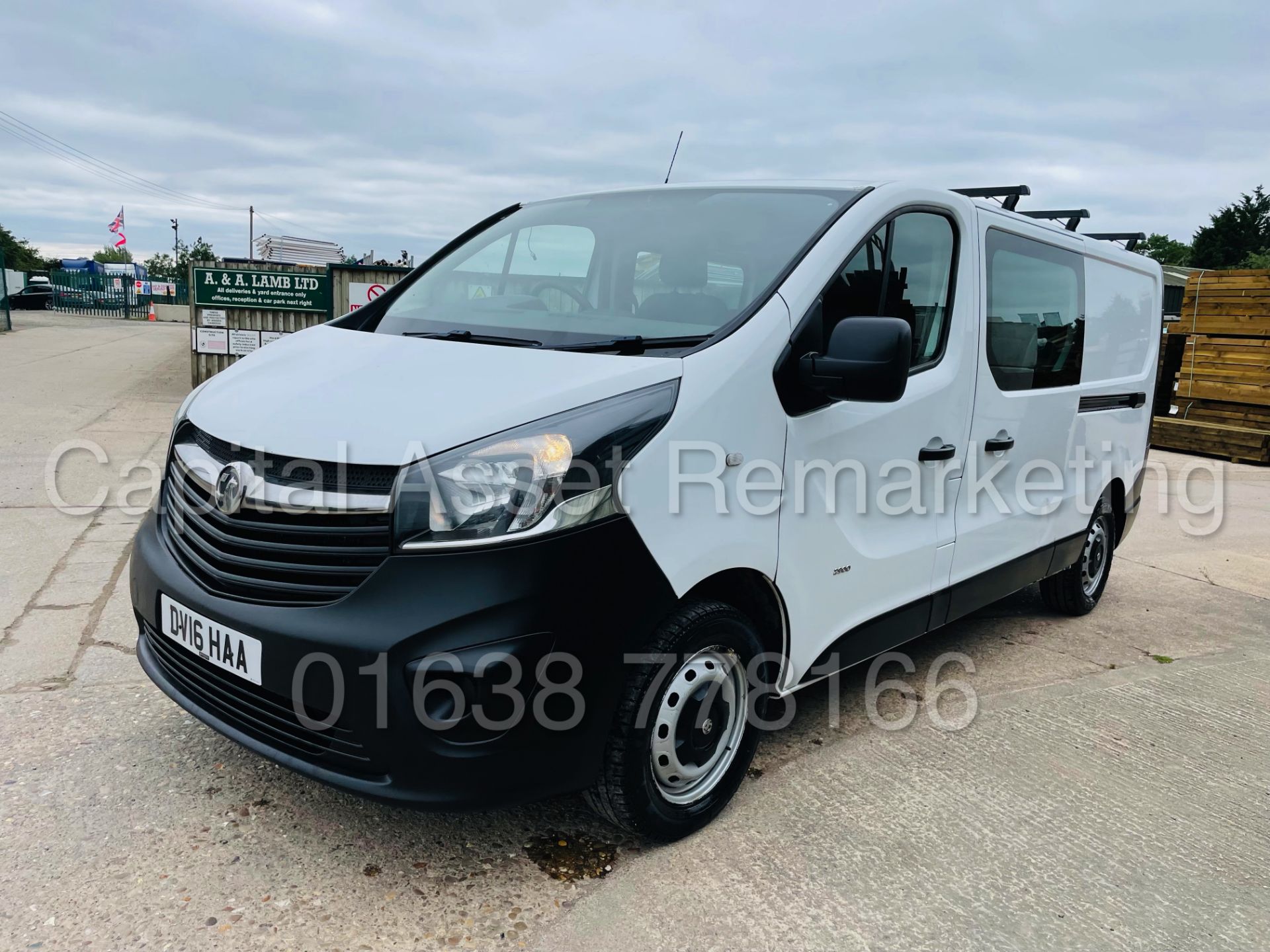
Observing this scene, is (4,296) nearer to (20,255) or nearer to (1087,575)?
(1087,575)

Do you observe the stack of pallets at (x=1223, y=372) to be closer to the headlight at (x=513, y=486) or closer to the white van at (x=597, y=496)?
the white van at (x=597, y=496)

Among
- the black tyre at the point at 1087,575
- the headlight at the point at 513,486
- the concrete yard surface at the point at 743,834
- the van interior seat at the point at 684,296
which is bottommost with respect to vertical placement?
the concrete yard surface at the point at 743,834

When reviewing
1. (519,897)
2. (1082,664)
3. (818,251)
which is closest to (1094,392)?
(1082,664)

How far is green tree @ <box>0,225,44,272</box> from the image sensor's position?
5947 centimetres

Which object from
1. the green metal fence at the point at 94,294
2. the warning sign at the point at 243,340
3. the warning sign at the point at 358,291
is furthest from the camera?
the green metal fence at the point at 94,294

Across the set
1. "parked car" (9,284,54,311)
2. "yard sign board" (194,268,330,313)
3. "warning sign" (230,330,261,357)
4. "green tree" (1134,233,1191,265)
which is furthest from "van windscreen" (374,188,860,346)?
"green tree" (1134,233,1191,265)

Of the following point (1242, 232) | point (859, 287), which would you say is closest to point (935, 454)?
point (859, 287)

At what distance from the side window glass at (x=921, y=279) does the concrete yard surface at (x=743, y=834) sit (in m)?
1.42

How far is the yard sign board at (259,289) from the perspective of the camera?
36.6 ft

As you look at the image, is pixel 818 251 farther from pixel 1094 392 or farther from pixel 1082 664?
pixel 1082 664

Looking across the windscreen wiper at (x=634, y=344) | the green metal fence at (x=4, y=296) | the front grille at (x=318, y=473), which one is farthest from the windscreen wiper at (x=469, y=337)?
the green metal fence at (x=4, y=296)

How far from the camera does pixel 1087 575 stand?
497cm

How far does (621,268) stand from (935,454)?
1.21 metres

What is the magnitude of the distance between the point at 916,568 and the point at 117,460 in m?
6.63
